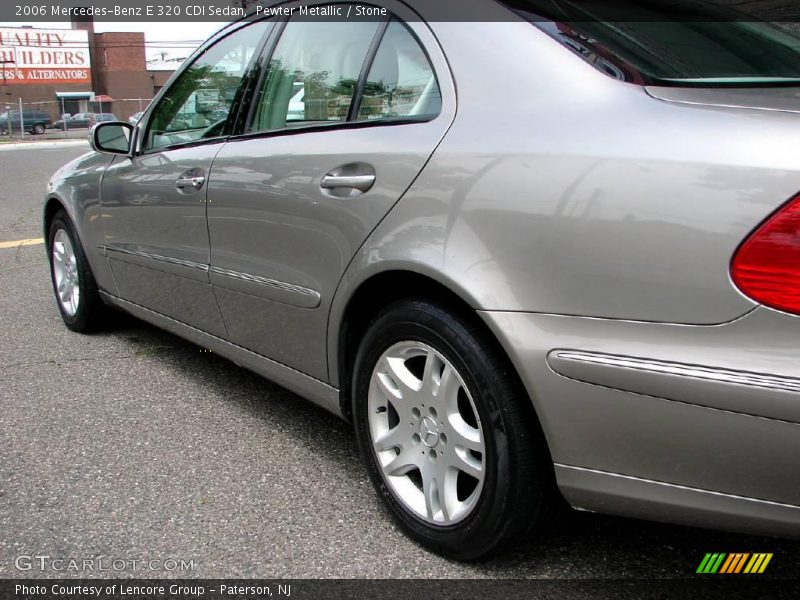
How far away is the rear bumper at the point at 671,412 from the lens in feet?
4.95

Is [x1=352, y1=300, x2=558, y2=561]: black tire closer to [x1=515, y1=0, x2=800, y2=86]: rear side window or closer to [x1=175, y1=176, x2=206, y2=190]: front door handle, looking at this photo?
[x1=515, y1=0, x2=800, y2=86]: rear side window

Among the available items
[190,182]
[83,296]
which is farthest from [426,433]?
[83,296]

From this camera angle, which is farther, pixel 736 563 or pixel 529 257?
pixel 736 563

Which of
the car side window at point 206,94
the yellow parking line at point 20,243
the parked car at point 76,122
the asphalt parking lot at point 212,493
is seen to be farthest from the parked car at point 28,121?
the car side window at point 206,94

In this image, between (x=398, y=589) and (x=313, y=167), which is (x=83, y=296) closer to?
(x=313, y=167)

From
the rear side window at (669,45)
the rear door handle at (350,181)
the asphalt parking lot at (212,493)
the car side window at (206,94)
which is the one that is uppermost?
the rear side window at (669,45)

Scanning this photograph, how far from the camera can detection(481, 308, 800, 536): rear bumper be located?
4.95 feet

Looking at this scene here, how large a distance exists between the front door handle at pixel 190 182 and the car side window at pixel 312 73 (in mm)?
284

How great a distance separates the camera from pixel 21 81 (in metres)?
58.6

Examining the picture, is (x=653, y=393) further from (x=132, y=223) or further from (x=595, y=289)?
(x=132, y=223)

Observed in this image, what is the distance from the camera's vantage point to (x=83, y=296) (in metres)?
4.33

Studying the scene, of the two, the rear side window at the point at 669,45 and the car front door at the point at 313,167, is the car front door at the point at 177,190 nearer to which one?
the car front door at the point at 313,167

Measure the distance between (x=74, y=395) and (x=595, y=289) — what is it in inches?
105

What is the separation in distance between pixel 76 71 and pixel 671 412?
6747 cm
